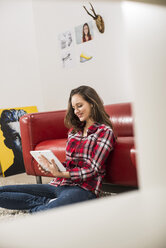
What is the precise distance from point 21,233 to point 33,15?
427cm

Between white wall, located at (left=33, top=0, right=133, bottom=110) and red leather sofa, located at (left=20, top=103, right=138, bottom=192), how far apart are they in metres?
0.60

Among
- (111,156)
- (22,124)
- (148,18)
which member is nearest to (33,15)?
(22,124)

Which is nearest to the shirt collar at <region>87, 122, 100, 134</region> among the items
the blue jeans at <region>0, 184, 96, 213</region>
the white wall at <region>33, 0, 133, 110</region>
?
the blue jeans at <region>0, 184, 96, 213</region>

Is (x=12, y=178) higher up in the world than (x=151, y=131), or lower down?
lower down

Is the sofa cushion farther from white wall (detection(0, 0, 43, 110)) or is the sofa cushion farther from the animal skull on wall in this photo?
white wall (detection(0, 0, 43, 110))

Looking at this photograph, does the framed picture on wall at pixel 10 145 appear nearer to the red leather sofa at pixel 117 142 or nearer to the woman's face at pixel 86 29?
the red leather sofa at pixel 117 142

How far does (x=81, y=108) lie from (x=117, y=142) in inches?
12.6

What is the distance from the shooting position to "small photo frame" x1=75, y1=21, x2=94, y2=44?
3.35 meters

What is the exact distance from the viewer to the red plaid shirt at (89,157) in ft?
5.24

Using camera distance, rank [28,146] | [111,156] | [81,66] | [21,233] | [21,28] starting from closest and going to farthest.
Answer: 1. [21,233]
2. [111,156]
3. [28,146]
4. [81,66]
5. [21,28]

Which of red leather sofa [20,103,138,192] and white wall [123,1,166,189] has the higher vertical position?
white wall [123,1,166,189]

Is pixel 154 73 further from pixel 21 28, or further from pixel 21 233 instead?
pixel 21 28

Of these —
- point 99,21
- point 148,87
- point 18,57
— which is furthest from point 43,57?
point 148,87

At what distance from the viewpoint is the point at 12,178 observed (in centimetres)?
317
